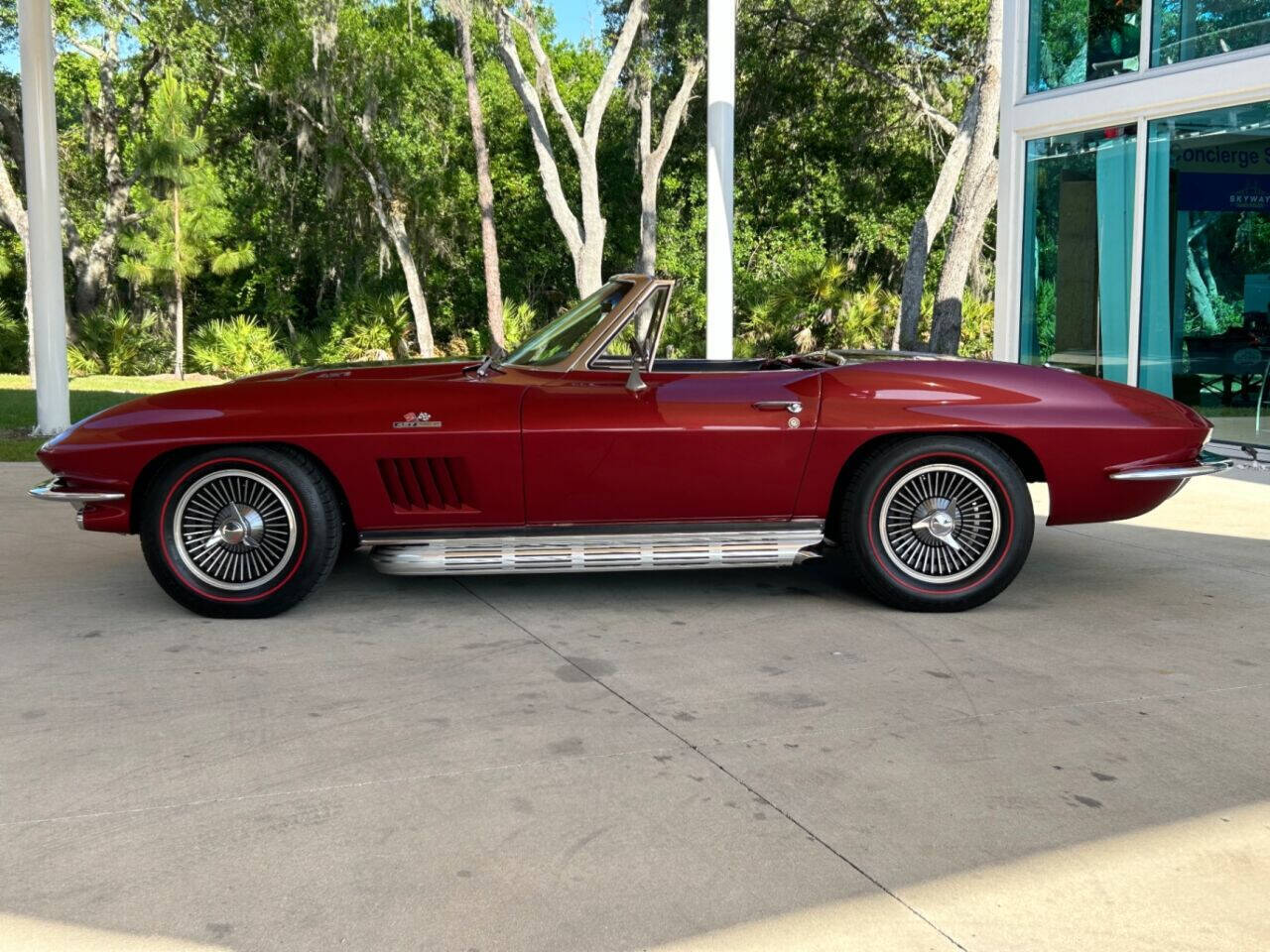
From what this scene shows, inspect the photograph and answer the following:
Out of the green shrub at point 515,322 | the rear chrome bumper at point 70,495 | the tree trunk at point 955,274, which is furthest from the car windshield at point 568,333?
the green shrub at point 515,322

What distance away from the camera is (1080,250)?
11.2 meters

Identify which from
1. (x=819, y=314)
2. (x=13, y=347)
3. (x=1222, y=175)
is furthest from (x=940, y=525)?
(x=13, y=347)

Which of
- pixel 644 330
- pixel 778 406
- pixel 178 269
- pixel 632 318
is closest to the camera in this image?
pixel 778 406

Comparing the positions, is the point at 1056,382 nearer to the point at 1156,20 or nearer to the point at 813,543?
the point at 813,543

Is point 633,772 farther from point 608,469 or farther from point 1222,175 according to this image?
point 1222,175

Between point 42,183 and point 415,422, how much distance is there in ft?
22.2

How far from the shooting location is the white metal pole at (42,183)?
10086 millimetres

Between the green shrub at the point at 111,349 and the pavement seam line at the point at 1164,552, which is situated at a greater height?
the green shrub at the point at 111,349

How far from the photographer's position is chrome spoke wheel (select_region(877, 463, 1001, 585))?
516 centimetres

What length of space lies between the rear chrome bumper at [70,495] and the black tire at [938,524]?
9.56 ft

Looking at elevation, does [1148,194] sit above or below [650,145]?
below

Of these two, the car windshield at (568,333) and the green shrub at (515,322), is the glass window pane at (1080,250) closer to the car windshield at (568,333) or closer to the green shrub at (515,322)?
the car windshield at (568,333)

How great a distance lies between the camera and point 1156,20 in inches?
409

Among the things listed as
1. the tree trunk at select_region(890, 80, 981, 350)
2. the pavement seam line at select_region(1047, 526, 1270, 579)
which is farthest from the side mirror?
the tree trunk at select_region(890, 80, 981, 350)
